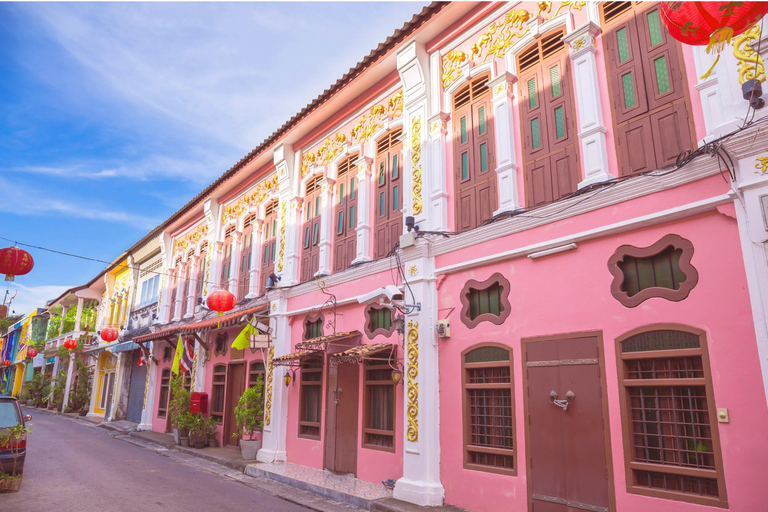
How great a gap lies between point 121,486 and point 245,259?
7783mm

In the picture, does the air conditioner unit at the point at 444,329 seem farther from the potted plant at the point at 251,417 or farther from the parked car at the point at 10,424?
the parked car at the point at 10,424

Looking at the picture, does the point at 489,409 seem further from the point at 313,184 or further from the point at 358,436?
the point at 313,184

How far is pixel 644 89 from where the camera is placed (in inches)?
270

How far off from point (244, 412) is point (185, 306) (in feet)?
26.9

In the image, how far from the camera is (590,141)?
7.23m

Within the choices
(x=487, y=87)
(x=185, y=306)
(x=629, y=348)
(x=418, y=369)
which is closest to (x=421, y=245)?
(x=418, y=369)

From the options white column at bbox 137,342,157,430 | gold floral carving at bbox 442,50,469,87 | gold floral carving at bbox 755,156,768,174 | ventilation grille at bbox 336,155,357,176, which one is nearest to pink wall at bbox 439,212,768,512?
gold floral carving at bbox 755,156,768,174

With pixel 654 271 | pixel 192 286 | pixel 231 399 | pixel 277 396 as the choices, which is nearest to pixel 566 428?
pixel 654 271

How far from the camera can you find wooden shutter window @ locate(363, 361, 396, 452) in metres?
9.76

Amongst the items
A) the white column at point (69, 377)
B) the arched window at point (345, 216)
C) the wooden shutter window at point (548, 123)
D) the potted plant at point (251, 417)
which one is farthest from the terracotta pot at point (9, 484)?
the white column at point (69, 377)

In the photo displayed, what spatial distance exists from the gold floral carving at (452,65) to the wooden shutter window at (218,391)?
10645 millimetres

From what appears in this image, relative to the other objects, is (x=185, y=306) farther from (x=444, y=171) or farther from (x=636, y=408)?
(x=636, y=408)

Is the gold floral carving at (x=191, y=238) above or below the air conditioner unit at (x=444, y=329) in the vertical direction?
above

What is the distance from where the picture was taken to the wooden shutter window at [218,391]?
1549 centimetres
